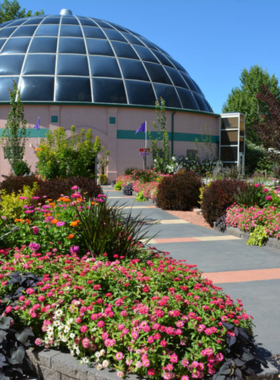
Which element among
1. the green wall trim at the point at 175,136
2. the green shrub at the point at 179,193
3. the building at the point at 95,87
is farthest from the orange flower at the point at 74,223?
the green wall trim at the point at 175,136

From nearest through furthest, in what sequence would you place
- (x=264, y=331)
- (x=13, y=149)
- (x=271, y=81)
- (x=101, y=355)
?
(x=101, y=355), (x=264, y=331), (x=13, y=149), (x=271, y=81)

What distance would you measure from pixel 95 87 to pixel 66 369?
93.2 feet

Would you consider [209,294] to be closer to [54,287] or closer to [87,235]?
[54,287]

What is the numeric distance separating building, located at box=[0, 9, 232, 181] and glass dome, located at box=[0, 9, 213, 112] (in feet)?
0.24

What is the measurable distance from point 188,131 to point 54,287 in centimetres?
2980

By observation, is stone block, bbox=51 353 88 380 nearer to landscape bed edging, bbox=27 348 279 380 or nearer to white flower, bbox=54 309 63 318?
landscape bed edging, bbox=27 348 279 380

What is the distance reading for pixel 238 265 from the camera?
24.9 feet

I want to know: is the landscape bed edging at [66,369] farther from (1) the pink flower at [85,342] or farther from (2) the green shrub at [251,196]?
(2) the green shrub at [251,196]

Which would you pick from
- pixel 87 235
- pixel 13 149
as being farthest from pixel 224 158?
pixel 87 235

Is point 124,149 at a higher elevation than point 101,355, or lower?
higher

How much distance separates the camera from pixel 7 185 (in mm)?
16047

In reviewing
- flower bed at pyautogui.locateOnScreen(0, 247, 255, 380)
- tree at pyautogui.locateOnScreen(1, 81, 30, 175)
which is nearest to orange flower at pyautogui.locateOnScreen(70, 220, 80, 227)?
flower bed at pyautogui.locateOnScreen(0, 247, 255, 380)

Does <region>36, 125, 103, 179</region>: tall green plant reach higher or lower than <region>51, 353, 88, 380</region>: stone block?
higher

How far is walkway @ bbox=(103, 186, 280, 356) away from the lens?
4.84 metres
